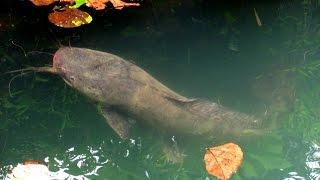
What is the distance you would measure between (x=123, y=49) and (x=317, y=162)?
1.87m

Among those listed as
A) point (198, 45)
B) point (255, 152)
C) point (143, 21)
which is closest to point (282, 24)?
point (198, 45)

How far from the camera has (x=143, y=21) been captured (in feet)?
14.4

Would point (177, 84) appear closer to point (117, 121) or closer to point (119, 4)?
point (117, 121)

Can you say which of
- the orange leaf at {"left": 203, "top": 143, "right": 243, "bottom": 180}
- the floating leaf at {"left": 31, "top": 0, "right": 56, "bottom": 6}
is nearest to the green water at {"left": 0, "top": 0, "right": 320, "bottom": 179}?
the orange leaf at {"left": 203, "top": 143, "right": 243, "bottom": 180}

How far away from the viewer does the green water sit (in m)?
3.32

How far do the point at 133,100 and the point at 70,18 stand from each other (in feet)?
4.24

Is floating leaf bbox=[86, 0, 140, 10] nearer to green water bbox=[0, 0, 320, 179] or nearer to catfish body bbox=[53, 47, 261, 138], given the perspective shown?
green water bbox=[0, 0, 320, 179]

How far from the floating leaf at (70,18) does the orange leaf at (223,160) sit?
1.71 meters

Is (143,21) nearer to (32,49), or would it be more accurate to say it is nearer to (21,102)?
(32,49)

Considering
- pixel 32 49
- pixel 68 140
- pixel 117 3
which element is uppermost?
pixel 117 3

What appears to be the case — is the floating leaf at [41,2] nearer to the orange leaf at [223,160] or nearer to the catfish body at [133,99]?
the catfish body at [133,99]

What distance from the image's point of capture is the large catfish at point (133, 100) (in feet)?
10.7

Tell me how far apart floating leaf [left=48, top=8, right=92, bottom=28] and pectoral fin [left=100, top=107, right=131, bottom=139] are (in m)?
1.12

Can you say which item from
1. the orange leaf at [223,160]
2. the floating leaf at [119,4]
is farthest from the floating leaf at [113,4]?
the orange leaf at [223,160]
